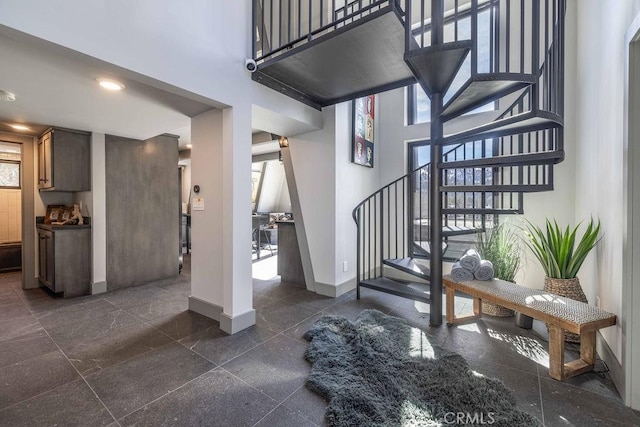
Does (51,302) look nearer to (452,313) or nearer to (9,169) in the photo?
(9,169)

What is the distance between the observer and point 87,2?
1.52 metres

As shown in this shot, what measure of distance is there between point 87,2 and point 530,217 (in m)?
4.28

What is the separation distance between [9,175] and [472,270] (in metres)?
7.39

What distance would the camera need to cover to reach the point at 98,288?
11.4ft

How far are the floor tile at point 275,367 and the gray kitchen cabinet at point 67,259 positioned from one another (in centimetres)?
279

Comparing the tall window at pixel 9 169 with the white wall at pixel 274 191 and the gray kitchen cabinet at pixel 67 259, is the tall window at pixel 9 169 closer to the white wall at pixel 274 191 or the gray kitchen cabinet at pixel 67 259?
the gray kitchen cabinet at pixel 67 259

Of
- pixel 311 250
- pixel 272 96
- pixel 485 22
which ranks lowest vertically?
pixel 311 250

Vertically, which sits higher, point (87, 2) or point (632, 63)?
point (87, 2)

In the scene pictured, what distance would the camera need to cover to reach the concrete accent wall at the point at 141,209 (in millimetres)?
3633

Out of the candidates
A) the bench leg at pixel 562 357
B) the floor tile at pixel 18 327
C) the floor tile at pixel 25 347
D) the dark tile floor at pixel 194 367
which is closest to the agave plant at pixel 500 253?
the dark tile floor at pixel 194 367

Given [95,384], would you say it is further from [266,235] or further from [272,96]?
[266,235]

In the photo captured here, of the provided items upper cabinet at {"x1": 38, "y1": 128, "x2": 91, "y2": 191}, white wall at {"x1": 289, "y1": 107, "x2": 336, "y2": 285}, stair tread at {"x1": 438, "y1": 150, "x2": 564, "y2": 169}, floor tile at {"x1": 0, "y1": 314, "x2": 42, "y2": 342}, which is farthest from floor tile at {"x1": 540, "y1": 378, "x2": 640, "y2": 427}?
upper cabinet at {"x1": 38, "y1": 128, "x2": 91, "y2": 191}

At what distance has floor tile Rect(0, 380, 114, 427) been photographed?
1.41 metres

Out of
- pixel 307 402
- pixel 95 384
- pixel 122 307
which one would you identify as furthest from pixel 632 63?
pixel 122 307
